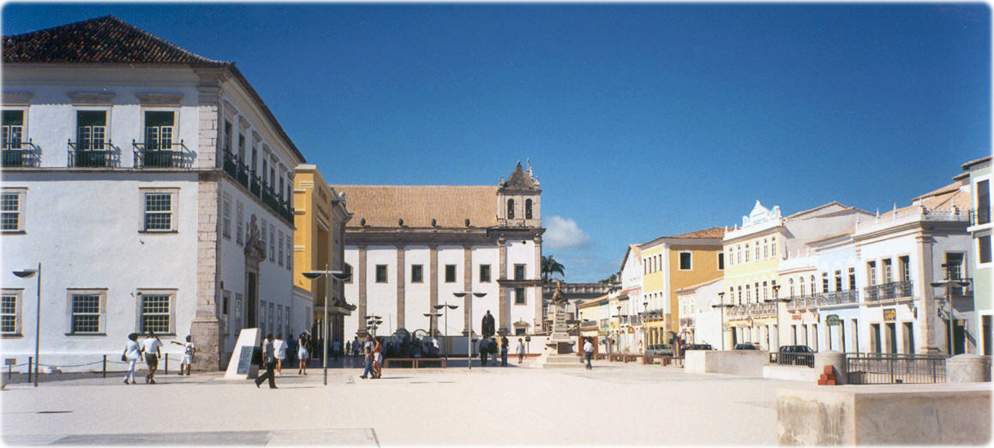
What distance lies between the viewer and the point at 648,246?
81625 mm

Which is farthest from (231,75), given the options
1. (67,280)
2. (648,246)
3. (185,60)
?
(648,246)

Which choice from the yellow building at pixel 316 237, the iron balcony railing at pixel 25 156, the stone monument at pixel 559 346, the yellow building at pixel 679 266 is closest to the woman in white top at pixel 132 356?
the iron balcony railing at pixel 25 156

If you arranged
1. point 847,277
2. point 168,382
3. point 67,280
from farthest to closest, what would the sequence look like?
1. point 847,277
2. point 67,280
3. point 168,382

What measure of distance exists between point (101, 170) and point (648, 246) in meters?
55.6

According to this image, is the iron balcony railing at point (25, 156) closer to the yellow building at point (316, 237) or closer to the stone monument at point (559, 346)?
the yellow building at point (316, 237)

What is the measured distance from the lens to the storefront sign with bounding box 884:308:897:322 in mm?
46656

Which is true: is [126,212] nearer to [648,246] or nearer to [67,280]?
[67,280]

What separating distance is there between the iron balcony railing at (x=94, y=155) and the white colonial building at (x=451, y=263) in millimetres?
56253

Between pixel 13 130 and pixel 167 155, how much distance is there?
5.01m

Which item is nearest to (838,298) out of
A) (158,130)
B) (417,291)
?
(158,130)

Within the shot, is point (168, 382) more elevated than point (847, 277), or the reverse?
point (847, 277)

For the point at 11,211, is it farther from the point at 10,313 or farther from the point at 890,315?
the point at 890,315

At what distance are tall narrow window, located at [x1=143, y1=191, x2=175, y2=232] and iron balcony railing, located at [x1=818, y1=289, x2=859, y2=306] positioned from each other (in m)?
34.2

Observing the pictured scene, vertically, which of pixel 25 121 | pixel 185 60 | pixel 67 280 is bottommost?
pixel 67 280
